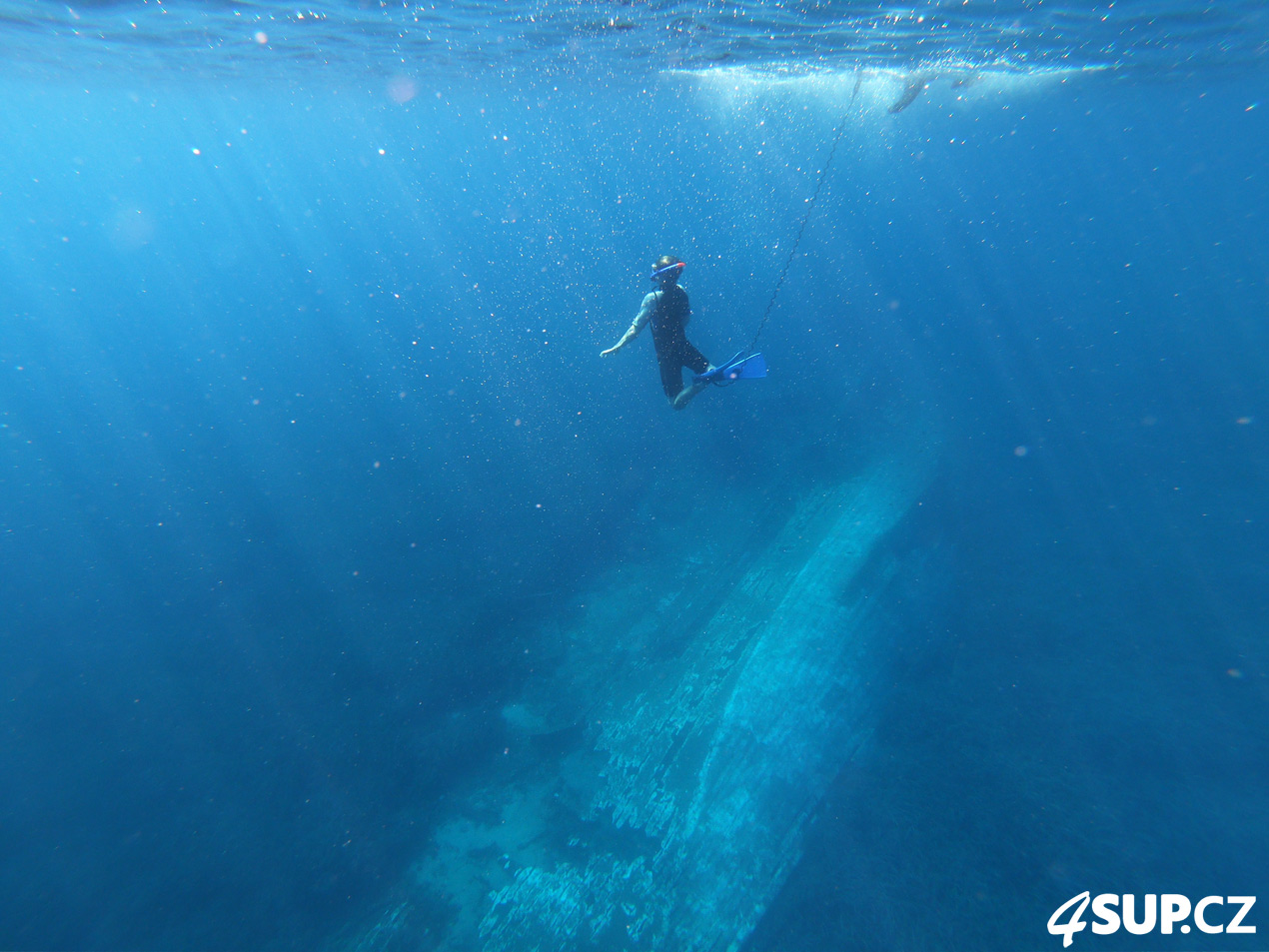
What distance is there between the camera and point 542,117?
3559 cm

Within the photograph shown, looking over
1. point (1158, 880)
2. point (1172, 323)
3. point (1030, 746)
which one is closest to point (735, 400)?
point (1030, 746)

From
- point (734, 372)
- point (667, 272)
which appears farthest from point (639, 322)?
point (734, 372)

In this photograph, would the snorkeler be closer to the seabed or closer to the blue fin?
the blue fin

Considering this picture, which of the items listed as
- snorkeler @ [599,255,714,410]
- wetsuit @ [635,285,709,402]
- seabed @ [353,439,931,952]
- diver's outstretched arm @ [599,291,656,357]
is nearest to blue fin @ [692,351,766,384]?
snorkeler @ [599,255,714,410]

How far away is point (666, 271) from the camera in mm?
5641

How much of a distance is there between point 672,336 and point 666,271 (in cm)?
84

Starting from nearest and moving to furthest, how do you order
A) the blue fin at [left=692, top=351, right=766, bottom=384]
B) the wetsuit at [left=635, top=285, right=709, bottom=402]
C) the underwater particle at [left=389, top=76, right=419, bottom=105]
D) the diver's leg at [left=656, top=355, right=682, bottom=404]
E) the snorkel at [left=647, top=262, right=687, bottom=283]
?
the snorkel at [left=647, top=262, right=687, bottom=283] < the wetsuit at [left=635, top=285, right=709, bottom=402] < the blue fin at [left=692, top=351, right=766, bottom=384] < the diver's leg at [left=656, top=355, right=682, bottom=404] < the underwater particle at [left=389, top=76, right=419, bottom=105]

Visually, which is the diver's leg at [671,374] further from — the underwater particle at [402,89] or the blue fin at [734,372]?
the underwater particle at [402,89]

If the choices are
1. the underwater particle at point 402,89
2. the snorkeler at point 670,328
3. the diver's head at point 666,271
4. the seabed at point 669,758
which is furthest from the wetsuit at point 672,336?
the underwater particle at point 402,89

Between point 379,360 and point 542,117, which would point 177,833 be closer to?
point 379,360

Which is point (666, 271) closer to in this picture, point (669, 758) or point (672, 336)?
point (672, 336)

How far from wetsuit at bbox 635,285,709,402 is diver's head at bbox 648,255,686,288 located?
102 mm

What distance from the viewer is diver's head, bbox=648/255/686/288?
563 cm

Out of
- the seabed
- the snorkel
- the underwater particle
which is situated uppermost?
the underwater particle
